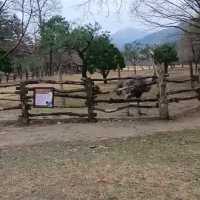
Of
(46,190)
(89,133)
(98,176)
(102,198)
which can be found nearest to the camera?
(102,198)

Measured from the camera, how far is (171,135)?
1151 centimetres

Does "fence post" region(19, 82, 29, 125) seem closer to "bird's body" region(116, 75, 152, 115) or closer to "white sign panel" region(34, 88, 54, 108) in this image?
"white sign panel" region(34, 88, 54, 108)

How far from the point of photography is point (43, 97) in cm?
1482

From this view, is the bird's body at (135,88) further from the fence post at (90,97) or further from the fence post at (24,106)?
the fence post at (24,106)

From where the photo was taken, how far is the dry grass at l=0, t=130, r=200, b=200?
6547mm

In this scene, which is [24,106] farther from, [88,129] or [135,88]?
[135,88]

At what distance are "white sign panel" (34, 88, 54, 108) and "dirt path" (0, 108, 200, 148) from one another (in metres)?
0.90

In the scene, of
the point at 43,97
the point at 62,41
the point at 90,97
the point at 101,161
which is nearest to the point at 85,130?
the point at 90,97

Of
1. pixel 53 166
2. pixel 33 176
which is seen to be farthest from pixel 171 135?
pixel 33 176

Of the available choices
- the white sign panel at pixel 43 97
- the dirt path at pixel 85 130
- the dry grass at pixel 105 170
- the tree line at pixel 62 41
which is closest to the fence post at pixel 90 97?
the dirt path at pixel 85 130

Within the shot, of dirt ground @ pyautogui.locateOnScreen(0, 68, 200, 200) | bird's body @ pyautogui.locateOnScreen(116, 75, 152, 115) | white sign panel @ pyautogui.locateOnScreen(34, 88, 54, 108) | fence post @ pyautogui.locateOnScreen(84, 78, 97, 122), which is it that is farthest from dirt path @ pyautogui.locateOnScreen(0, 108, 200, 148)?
bird's body @ pyautogui.locateOnScreen(116, 75, 152, 115)

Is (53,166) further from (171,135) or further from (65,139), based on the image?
(171,135)

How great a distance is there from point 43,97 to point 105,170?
7.28 m

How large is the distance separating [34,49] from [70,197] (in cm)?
3902
